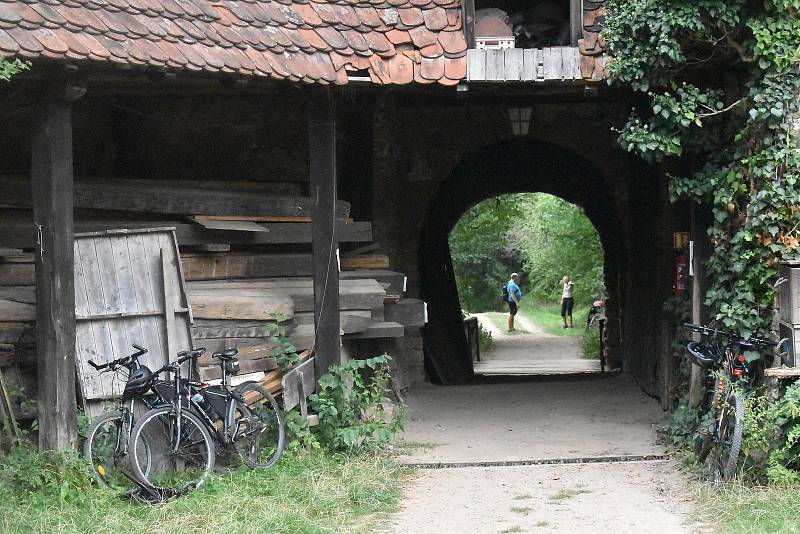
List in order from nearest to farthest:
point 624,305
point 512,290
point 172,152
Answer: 1. point 172,152
2. point 624,305
3. point 512,290

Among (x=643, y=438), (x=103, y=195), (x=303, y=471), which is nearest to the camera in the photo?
(x=303, y=471)

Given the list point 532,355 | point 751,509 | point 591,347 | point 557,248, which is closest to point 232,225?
point 751,509

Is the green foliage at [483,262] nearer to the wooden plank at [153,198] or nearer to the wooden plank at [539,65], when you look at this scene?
the wooden plank at [153,198]

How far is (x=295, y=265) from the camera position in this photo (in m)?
9.33

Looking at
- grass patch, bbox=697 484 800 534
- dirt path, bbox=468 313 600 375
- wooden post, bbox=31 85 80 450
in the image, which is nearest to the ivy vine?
grass patch, bbox=697 484 800 534

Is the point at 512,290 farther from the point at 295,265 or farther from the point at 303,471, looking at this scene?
the point at 303,471

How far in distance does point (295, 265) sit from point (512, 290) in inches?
683

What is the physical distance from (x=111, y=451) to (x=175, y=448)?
42 cm

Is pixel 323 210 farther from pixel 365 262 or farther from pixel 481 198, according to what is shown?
pixel 481 198

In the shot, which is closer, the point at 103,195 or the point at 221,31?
the point at 221,31

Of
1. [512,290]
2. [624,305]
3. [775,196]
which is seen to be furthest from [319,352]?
[512,290]

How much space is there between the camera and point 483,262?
3553 cm

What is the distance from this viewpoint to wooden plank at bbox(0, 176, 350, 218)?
808 cm

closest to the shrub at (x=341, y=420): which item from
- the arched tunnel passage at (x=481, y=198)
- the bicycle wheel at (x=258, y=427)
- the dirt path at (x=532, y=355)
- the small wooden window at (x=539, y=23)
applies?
the bicycle wheel at (x=258, y=427)
